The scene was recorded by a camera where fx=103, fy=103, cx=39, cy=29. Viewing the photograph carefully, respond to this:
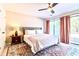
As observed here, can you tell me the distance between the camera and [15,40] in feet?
6.07

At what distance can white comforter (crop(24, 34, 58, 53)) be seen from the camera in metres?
1.84

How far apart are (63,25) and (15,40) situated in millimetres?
923

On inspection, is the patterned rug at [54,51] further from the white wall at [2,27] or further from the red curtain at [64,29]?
the white wall at [2,27]

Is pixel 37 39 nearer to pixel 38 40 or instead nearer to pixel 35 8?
pixel 38 40

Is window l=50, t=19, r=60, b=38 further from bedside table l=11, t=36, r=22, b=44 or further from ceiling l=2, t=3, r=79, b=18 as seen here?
bedside table l=11, t=36, r=22, b=44

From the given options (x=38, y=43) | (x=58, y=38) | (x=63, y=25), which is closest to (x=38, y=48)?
(x=38, y=43)

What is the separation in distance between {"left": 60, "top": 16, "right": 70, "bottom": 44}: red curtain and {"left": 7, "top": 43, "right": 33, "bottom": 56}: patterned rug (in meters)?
0.64

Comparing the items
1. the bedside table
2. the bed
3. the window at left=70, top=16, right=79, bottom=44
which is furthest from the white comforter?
the window at left=70, top=16, right=79, bottom=44

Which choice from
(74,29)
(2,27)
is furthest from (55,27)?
(2,27)

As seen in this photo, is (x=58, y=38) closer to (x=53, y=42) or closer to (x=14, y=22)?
(x=53, y=42)

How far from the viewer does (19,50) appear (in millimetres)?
1824

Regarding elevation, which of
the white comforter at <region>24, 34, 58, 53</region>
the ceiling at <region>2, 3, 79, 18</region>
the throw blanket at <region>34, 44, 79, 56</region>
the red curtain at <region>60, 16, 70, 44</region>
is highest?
the ceiling at <region>2, 3, 79, 18</region>

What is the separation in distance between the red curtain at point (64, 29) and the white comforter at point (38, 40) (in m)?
0.14

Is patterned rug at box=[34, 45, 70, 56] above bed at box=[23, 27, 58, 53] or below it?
below
